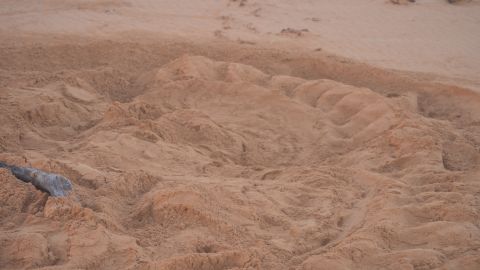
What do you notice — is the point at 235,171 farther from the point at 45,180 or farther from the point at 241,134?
the point at 45,180

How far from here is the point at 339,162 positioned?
14.9 feet

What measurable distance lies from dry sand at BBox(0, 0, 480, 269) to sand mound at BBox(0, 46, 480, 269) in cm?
1

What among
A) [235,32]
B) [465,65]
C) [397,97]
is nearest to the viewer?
[397,97]

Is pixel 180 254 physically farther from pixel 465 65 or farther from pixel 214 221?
pixel 465 65

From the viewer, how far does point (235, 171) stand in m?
4.35

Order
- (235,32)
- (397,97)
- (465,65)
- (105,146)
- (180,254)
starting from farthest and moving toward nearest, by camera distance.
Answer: (235,32) < (465,65) < (397,97) < (105,146) < (180,254)

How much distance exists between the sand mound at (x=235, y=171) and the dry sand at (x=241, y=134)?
0.01 meters

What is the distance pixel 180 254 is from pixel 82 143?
170 cm

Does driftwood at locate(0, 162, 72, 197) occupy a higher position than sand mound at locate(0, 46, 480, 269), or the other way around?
driftwood at locate(0, 162, 72, 197)

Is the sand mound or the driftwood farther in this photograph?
the driftwood

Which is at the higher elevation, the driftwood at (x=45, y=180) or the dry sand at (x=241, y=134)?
the driftwood at (x=45, y=180)

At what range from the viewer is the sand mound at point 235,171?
3133mm

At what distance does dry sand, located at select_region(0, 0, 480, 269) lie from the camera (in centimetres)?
321

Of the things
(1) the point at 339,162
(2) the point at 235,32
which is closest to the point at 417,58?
(2) the point at 235,32
